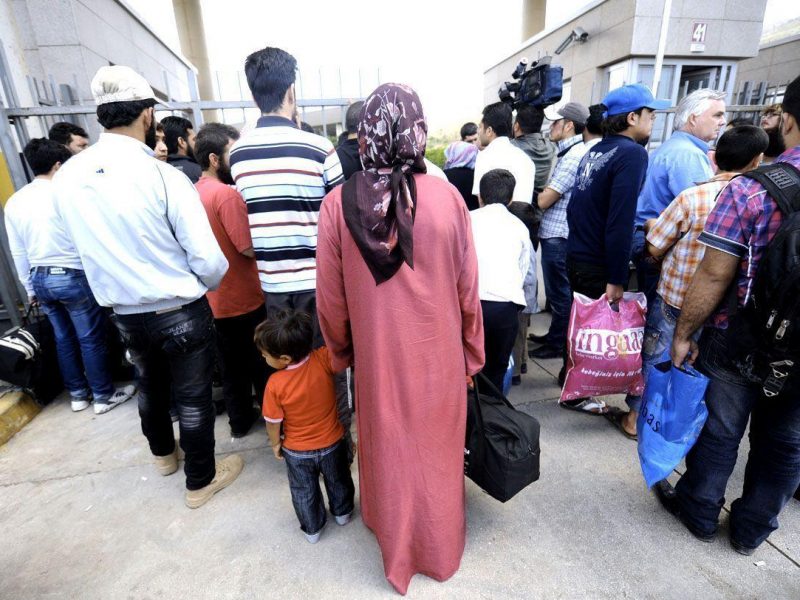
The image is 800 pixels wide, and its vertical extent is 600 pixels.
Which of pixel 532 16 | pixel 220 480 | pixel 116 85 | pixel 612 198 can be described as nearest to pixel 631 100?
pixel 612 198

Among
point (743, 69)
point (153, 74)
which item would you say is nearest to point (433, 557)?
point (153, 74)

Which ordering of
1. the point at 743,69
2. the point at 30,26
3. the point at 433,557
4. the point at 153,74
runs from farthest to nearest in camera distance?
the point at 743,69 → the point at 153,74 → the point at 30,26 → the point at 433,557

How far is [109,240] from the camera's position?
1856mm

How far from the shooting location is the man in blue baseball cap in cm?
241

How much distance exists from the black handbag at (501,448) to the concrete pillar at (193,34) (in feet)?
48.5

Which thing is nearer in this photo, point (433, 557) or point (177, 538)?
point (433, 557)

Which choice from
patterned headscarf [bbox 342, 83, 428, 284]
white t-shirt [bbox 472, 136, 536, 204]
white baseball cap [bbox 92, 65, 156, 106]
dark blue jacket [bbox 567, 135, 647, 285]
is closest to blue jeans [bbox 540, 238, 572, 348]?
white t-shirt [bbox 472, 136, 536, 204]

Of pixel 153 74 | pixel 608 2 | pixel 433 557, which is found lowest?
pixel 433 557

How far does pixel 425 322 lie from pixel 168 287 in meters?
1.25

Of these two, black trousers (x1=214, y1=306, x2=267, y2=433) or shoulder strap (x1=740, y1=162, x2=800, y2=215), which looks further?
black trousers (x1=214, y1=306, x2=267, y2=433)

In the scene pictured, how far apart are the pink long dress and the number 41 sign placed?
431 inches

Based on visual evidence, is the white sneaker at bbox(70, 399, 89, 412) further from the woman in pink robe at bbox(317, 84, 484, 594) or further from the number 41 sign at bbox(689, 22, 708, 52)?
the number 41 sign at bbox(689, 22, 708, 52)

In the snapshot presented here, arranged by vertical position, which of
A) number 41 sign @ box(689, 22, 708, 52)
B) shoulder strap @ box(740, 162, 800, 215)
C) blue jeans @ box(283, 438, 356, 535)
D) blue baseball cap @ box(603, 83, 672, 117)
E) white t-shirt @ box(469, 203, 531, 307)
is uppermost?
number 41 sign @ box(689, 22, 708, 52)

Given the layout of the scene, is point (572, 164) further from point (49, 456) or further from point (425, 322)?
point (49, 456)
